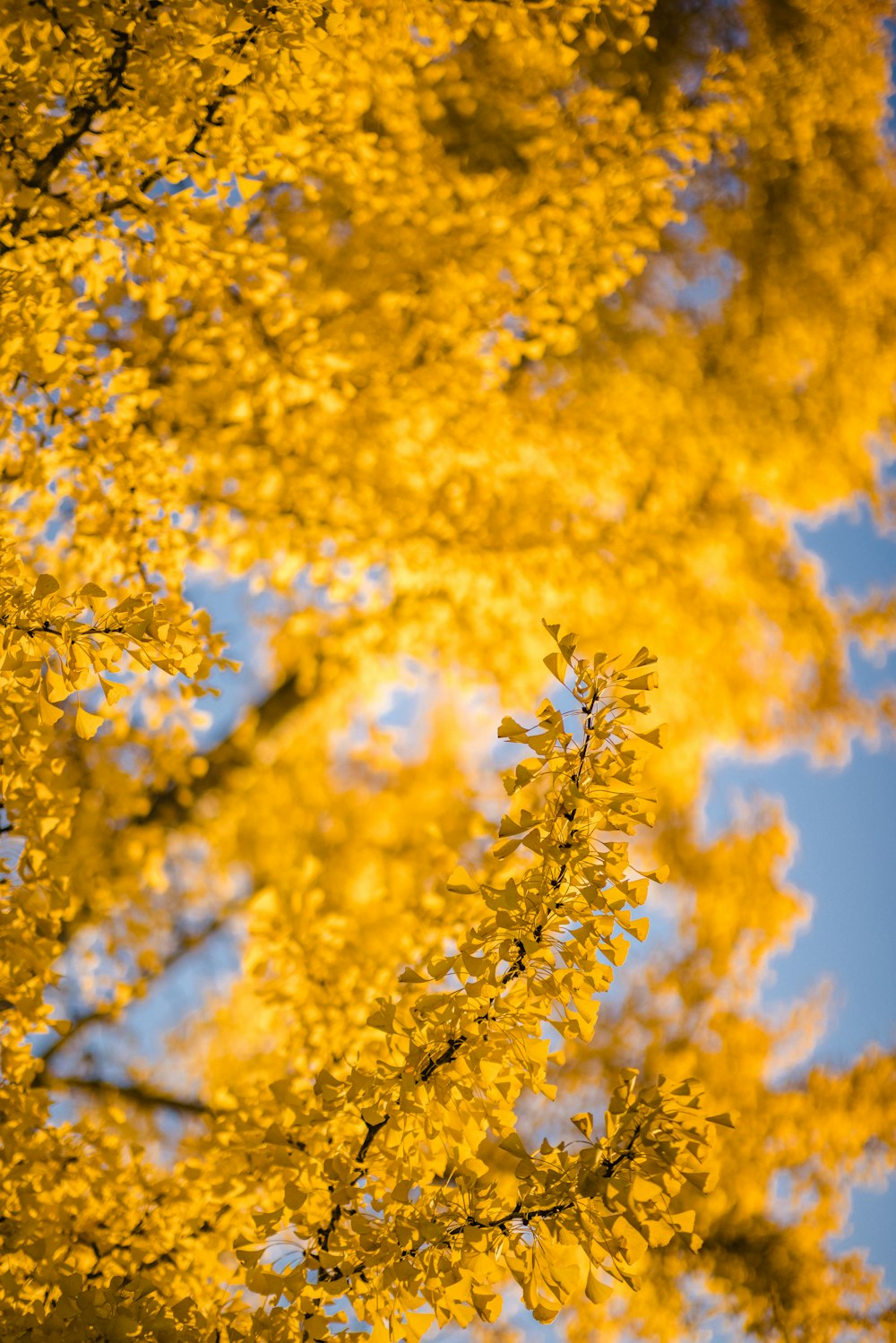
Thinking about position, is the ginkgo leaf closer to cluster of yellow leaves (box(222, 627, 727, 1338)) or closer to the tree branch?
cluster of yellow leaves (box(222, 627, 727, 1338))

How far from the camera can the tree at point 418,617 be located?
1180 mm

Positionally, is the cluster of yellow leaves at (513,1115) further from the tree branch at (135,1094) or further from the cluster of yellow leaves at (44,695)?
the tree branch at (135,1094)

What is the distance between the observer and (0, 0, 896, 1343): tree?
1180 mm

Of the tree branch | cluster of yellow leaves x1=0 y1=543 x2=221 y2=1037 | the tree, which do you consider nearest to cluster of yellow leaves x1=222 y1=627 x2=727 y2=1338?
the tree

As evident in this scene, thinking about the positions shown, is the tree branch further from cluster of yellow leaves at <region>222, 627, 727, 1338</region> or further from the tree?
cluster of yellow leaves at <region>222, 627, 727, 1338</region>

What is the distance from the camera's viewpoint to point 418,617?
3236 mm

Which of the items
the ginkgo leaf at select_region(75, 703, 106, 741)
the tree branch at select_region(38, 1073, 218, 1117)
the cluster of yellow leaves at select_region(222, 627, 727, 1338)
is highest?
the tree branch at select_region(38, 1073, 218, 1117)

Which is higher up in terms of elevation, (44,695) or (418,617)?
(418,617)

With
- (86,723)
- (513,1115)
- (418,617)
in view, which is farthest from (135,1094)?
(86,723)

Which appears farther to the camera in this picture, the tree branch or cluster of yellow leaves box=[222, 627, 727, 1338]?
the tree branch

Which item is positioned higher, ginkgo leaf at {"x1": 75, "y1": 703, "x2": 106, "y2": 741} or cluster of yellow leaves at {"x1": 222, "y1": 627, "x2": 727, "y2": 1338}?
ginkgo leaf at {"x1": 75, "y1": 703, "x2": 106, "y2": 741}

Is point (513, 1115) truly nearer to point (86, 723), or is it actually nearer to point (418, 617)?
point (86, 723)

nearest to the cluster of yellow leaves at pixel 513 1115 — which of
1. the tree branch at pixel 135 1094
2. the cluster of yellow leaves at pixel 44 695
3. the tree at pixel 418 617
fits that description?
the tree at pixel 418 617

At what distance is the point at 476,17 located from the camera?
2051mm
